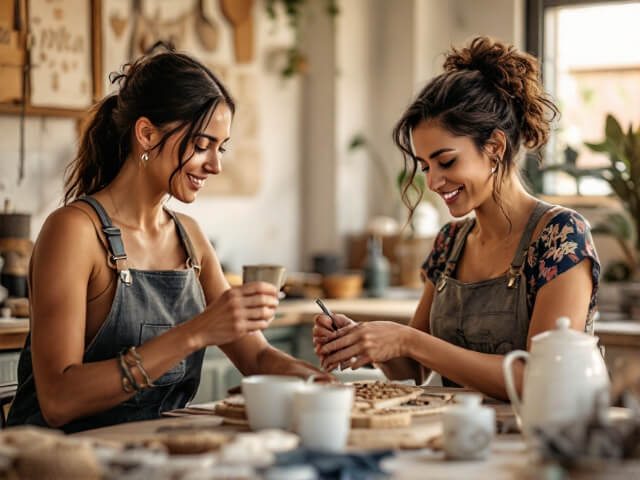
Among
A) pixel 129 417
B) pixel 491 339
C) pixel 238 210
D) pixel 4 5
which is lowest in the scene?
pixel 129 417

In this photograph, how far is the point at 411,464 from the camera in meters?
1.52

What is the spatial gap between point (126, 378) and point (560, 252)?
105 cm

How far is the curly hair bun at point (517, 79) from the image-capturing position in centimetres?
249

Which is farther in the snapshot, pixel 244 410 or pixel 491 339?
pixel 491 339

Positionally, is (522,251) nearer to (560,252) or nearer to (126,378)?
(560,252)

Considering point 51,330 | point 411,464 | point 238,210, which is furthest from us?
point 238,210

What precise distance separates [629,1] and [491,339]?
2886 mm

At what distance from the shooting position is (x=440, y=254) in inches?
108

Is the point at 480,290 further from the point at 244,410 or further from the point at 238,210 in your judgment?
the point at 238,210

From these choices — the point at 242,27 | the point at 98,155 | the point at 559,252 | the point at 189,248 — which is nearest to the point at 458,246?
the point at 559,252

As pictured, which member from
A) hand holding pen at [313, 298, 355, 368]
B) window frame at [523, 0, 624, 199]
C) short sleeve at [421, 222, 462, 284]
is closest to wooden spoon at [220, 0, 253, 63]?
window frame at [523, 0, 624, 199]

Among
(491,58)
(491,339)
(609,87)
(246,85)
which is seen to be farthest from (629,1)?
(491,339)

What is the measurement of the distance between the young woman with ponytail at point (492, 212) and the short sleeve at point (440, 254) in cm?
6

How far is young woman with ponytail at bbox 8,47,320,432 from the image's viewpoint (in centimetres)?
194
